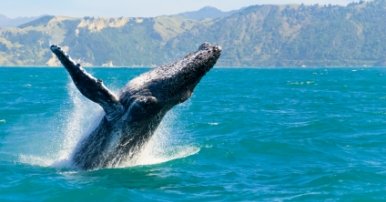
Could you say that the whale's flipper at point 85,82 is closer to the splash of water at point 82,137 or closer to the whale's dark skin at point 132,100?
the whale's dark skin at point 132,100

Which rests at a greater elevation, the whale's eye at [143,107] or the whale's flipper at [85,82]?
the whale's flipper at [85,82]

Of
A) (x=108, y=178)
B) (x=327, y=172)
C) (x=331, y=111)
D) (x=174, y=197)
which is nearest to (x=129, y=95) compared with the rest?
(x=108, y=178)

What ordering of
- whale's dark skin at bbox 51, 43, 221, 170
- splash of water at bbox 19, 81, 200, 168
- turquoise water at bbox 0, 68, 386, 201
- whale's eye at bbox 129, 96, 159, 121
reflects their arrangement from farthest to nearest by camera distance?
splash of water at bbox 19, 81, 200, 168 → whale's eye at bbox 129, 96, 159, 121 → whale's dark skin at bbox 51, 43, 221, 170 → turquoise water at bbox 0, 68, 386, 201

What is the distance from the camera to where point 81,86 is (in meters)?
11.7

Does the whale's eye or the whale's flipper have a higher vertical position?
the whale's flipper

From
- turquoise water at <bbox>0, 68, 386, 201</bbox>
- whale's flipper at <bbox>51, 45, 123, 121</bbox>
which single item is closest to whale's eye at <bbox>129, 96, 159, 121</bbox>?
whale's flipper at <bbox>51, 45, 123, 121</bbox>

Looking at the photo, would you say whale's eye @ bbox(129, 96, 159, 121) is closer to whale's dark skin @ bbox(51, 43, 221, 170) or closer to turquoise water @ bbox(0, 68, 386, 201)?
whale's dark skin @ bbox(51, 43, 221, 170)

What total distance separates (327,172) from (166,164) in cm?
334

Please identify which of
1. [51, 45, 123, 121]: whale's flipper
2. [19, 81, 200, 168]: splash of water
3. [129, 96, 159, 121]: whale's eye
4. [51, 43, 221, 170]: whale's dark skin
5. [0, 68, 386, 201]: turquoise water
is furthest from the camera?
[19, 81, 200, 168]: splash of water

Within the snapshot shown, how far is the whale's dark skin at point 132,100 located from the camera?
11641mm

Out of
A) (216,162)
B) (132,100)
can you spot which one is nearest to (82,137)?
(132,100)

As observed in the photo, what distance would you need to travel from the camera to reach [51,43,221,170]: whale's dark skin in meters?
11.6

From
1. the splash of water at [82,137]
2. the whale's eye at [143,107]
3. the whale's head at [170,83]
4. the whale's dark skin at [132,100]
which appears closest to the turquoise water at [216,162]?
the splash of water at [82,137]

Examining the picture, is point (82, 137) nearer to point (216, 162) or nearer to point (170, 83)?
point (170, 83)
